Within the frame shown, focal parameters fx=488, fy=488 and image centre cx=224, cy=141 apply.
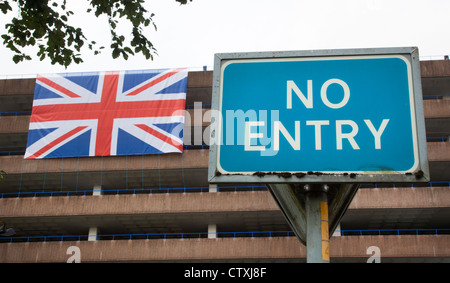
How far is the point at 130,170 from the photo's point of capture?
36000 mm

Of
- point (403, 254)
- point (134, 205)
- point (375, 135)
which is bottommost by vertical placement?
point (375, 135)

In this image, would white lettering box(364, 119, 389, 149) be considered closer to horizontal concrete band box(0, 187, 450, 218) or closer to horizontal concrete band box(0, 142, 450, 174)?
horizontal concrete band box(0, 187, 450, 218)

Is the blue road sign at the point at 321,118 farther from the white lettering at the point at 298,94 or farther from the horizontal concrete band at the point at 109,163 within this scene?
the horizontal concrete band at the point at 109,163

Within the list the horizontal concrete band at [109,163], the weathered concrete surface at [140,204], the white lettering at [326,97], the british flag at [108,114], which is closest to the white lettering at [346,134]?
the white lettering at [326,97]

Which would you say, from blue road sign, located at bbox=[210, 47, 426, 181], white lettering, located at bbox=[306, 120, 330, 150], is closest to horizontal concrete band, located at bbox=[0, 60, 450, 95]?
blue road sign, located at bbox=[210, 47, 426, 181]

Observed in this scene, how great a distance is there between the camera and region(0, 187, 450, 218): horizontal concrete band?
32.8 metres

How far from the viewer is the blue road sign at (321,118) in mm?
2561

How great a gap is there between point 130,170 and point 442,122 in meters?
23.4

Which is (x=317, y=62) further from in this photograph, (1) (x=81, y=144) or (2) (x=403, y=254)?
(1) (x=81, y=144)

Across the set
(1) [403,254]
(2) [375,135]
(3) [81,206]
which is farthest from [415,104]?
(3) [81,206]

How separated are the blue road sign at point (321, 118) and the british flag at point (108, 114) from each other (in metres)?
32.3

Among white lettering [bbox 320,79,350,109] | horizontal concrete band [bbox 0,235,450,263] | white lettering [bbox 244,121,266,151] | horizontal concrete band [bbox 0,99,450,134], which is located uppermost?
horizontal concrete band [bbox 0,99,450,134]

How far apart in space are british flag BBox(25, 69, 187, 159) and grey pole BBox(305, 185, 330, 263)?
32.4 m

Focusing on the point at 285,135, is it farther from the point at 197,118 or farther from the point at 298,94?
the point at 197,118
